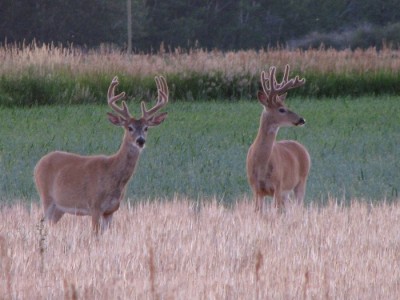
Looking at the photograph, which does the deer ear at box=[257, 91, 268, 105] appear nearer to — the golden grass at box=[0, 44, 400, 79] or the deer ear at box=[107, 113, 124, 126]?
Result: the deer ear at box=[107, 113, 124, 126]

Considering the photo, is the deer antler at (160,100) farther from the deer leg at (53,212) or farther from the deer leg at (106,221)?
the deer leg at (53,212)

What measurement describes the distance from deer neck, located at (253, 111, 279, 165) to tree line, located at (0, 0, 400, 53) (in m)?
35.3

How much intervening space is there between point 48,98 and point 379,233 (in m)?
16.7

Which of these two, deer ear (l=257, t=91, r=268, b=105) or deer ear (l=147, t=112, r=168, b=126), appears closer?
deer ear (l=147, t=112, r=168, b=126)

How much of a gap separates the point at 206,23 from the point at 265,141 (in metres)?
42.5

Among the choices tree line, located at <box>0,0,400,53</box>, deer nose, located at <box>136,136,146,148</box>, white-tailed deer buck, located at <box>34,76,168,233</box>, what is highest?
tree line, located at <box>0,0,400,53</box>

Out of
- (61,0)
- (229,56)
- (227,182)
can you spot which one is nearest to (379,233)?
(227,182)

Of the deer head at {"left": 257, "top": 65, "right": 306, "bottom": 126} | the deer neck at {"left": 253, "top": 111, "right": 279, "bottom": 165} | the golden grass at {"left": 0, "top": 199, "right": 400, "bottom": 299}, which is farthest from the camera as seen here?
the deer head at {"left": 257, "top": 65, "right": 306, "bottom": 126}

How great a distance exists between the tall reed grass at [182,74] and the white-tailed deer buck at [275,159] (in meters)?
13.4

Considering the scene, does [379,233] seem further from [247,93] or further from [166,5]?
[166,5]

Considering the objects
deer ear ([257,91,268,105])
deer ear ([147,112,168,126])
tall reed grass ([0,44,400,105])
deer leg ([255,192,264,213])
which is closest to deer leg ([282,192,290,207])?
deer leg ([255,192,264,213])

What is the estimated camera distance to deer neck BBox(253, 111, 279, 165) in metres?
11.1

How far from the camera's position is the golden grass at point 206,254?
22.0ft

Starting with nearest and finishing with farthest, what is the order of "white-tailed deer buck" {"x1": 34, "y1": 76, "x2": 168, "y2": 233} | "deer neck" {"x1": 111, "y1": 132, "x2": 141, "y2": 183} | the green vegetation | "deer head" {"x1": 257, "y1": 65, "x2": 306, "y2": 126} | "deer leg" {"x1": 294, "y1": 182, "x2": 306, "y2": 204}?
"white-tailed deer buck" {"x1": 34, "y1": 76, "x2": 168, "y2": 233}, "deer neck" {"x1": 111, "y1": 132, "x2": 141, "y2": 183}, "deer head" {"x1": 257, "y1": 65, "x2": 306, "y2": 126}, "deer leg" {"x1": 294, "y1": 182, "x2": 306, "y2": 204}, the green vegetation
